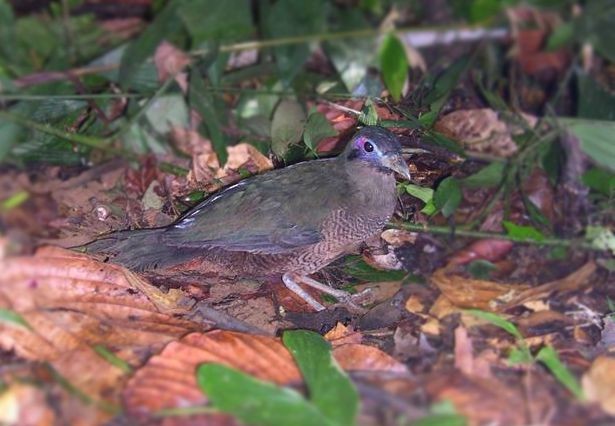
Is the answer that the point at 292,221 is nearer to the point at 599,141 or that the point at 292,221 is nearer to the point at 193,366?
the point at 193,366

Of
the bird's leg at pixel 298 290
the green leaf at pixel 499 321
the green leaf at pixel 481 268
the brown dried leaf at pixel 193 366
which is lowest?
the green leaf at pixel 481 268

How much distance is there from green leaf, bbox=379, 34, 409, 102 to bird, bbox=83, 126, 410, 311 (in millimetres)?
454

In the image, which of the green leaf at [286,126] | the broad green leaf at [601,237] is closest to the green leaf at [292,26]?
the green leaf at [286,126]

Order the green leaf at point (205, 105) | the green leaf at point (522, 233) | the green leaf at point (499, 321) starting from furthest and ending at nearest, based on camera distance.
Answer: the green leaf at point (205, 105) → the green leaf at point (522, 233) → the green leaf at point (499, 321)

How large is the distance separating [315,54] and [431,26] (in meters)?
0.75

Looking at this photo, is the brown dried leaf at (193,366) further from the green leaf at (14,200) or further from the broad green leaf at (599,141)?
the broad green leaf at (599,141)

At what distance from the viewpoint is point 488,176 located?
2621 mm

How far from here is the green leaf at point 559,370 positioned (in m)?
1.53

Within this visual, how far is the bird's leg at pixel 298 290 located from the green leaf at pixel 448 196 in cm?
48

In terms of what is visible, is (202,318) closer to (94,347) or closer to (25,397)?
(94,347)

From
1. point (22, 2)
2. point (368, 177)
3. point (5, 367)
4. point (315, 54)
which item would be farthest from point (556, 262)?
point (22, 2)

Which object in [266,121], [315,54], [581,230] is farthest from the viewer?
[315,54]

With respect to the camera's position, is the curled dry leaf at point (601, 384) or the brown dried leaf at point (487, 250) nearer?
the curled dry leaf at point (601, 384)

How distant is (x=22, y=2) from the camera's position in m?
4.24
